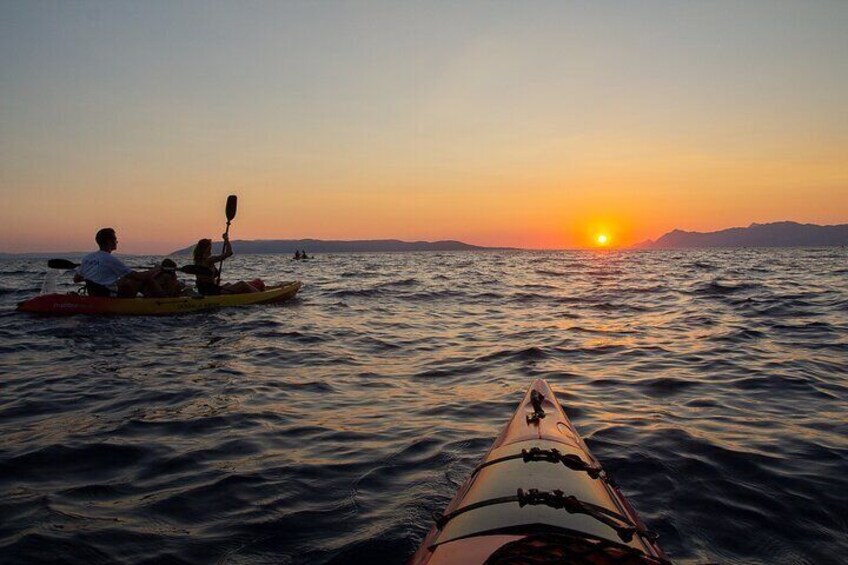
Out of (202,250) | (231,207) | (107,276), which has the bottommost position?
(107,276)

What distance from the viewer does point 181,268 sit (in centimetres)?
1381

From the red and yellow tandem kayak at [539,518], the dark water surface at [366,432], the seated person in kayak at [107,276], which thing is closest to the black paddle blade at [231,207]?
the seated person in kayak at [107,276]

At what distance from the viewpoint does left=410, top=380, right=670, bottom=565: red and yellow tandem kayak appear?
2.40 metres

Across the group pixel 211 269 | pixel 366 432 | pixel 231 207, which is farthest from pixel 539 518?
pixel 231 207

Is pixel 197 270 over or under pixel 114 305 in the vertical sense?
over

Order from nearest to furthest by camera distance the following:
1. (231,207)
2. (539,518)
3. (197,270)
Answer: (539,518) < (197,270) < (231,207)

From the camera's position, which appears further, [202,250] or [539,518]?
[202,250]

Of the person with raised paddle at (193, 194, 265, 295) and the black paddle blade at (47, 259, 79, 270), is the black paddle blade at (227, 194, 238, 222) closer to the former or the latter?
the person with raised paddle at (193, 194, 265, 295)

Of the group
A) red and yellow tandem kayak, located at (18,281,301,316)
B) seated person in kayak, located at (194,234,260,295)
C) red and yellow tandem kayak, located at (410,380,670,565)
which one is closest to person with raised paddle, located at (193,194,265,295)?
seated person in kayak, located at (194,234,260,295)

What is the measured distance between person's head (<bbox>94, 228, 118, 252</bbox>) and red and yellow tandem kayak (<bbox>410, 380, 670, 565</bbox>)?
35.5ft

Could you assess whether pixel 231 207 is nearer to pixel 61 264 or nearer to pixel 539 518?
pixel 61 264

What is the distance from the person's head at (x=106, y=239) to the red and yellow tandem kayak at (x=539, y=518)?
10.8 metres

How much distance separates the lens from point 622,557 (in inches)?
93.5

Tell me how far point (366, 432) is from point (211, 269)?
10872 mm
